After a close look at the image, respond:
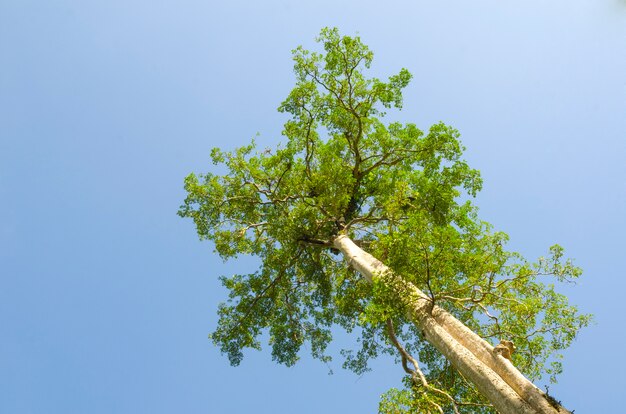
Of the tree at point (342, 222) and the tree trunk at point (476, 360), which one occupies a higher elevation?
the tree at point (342, 222)

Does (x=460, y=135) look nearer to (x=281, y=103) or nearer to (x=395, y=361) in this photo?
(x=281, y=103)

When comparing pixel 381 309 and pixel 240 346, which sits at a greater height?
pixel 240 346

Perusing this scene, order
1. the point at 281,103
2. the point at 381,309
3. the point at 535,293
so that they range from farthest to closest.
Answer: the point at 281,103 < the point at 535,293 < the point at 381,309

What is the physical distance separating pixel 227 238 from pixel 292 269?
267 cm

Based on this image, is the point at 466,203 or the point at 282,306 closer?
the point at 466,203

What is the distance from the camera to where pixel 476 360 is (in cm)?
730

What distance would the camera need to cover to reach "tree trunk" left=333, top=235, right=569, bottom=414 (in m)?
6.28

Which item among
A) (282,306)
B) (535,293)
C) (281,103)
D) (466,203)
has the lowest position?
(535,293)

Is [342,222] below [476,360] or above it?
above

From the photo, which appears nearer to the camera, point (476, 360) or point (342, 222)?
point (476, 360)

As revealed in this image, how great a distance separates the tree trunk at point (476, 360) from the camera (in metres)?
6.28

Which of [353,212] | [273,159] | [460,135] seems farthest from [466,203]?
[273,159]

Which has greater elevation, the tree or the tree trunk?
the tree

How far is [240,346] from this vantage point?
607 inches
